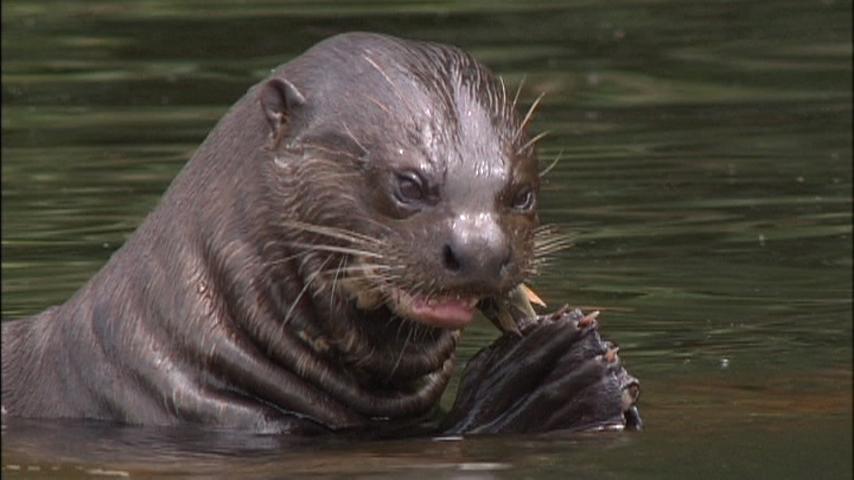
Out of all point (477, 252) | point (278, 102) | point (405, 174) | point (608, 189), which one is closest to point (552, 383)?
point (477, 252)

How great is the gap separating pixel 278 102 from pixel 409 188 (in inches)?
20.1

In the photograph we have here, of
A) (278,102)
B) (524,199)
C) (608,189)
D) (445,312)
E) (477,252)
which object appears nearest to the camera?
(477,252)

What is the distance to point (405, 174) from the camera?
8.41 meters

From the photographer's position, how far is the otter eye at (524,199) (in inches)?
334

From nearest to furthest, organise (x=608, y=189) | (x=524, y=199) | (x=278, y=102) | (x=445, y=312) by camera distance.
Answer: (x=445, y=312) < (x=524, y=199) < (x=278, y=102) < (x=608, y=189)

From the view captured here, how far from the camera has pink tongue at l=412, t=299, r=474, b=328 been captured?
8312 mm

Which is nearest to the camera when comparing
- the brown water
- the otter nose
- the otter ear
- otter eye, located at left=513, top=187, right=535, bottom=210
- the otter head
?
the otter nose

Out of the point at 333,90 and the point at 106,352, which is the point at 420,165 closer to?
the point at 333,90

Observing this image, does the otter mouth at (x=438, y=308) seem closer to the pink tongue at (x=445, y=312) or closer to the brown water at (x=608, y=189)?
the pink tongue at (x=445, y=312)

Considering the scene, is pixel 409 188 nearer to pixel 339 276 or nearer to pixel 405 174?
pixel 405 174

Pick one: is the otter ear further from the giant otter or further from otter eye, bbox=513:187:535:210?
otter eye, bbox=513:187:535:210

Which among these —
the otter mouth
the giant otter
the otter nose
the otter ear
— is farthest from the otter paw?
the otter ear

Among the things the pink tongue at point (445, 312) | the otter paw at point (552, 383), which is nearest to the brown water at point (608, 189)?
the otter paw at point (552, 383)

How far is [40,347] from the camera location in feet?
30.1
